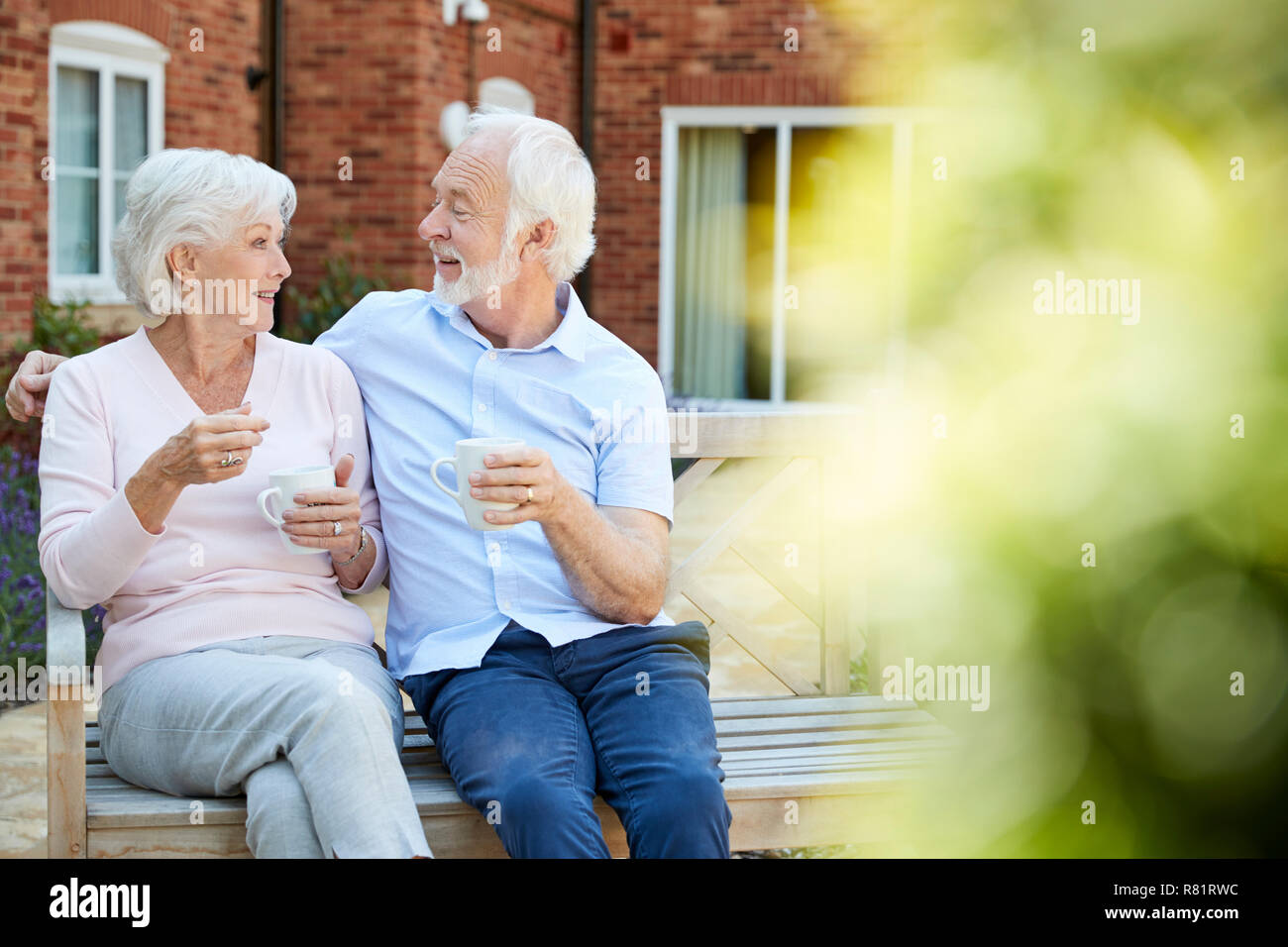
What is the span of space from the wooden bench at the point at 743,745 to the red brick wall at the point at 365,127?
6.56m

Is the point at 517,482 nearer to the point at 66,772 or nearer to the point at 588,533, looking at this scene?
the point at 588,533

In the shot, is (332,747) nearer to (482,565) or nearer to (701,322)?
(482,565)

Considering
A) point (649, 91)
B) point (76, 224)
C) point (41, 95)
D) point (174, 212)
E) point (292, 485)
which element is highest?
point (649, 91)

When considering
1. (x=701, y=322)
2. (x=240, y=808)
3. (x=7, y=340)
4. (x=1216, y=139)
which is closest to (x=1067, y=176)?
(x=1216, y=139)

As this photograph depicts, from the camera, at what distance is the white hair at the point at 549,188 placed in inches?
105

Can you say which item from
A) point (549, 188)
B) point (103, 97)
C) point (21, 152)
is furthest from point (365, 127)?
point (549, 188)

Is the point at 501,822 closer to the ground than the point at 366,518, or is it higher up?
closer to the ground

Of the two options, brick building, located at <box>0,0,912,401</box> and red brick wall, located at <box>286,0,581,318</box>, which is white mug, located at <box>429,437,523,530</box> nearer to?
brick building, located at <box>0,0,912,401</box>

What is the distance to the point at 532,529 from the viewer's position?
8.34 feet

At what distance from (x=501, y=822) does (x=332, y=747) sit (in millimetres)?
285

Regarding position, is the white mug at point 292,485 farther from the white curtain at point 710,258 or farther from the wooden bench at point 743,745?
the white curtain at point 710,258

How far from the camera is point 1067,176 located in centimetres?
41

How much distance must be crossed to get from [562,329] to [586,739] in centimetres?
81

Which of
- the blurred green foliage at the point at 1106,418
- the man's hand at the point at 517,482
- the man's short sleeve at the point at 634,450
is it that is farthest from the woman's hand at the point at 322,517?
the blurred green foliage at the point at 1106,418
